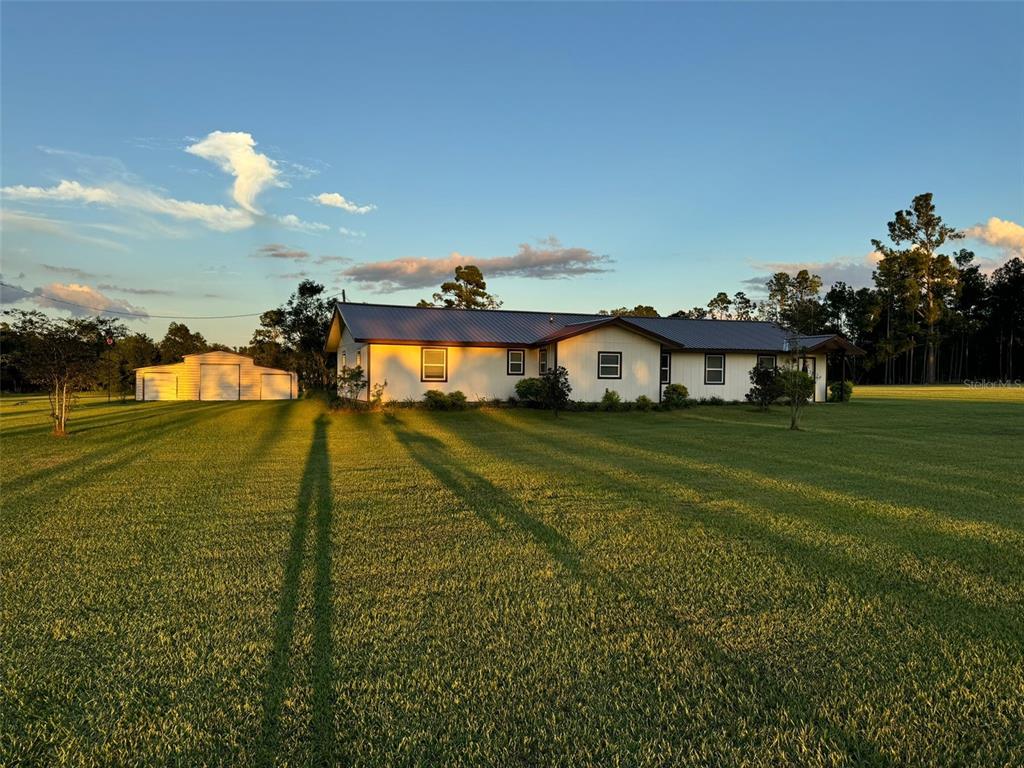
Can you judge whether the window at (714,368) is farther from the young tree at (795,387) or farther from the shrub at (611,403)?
the shrub at (611,403)

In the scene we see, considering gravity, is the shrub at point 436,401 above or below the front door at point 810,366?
below

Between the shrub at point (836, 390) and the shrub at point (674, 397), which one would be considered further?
the shrub at point (836, 390)

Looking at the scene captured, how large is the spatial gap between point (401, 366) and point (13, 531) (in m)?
17.8

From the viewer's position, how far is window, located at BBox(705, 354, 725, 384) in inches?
1071

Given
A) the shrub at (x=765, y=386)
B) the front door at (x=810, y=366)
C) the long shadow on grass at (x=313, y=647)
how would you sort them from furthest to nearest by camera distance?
the front door at (x=810, y=366) → the shrub at (x=765, y=386) → the long shadow on grass at (x=313, y=647)

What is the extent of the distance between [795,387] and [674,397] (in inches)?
284

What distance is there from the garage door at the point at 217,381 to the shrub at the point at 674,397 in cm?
2721

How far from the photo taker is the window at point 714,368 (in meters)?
27.2

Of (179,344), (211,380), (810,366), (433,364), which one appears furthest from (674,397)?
(179,344)

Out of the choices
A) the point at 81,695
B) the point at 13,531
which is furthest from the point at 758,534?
the point at 13,531

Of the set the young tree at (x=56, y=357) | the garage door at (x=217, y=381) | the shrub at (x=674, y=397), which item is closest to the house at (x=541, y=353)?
the shrub at (x=674, y=397)

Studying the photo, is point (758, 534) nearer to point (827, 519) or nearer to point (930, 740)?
point (827, 519)

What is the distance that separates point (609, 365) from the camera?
936 inches

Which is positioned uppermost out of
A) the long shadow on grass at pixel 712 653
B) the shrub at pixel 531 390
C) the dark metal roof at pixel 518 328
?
the dark metal roof at pixel 518 328
